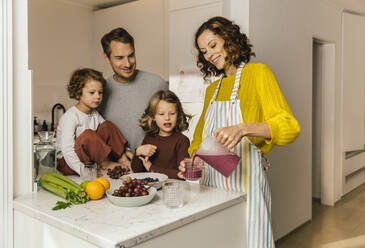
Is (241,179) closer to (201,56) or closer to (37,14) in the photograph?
(201,56)

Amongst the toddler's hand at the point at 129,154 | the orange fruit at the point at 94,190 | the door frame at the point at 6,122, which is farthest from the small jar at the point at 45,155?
the toddler's hand at the point at 129,154

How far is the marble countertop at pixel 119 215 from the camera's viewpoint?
41.8 inches

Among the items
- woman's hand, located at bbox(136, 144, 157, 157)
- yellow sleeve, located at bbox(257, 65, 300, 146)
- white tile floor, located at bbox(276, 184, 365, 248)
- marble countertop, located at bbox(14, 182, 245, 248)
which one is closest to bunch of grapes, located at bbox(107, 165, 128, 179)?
woman's hand, located at bbox(136, 144, 157, 157)

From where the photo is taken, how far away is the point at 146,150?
199cm

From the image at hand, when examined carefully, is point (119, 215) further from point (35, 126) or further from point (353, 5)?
point (353, 5)

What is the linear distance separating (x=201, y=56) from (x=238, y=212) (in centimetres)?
93

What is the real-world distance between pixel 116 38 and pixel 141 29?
0.64 feet

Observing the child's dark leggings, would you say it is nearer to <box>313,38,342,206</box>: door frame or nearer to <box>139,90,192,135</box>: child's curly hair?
<box>139,90,192,135</box>: child's curly hair

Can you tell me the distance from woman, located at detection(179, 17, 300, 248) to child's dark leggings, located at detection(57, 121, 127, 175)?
0.43m

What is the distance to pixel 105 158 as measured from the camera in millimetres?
1826

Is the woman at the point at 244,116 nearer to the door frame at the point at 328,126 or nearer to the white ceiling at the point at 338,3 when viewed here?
the white ceiling at the point at 338,3

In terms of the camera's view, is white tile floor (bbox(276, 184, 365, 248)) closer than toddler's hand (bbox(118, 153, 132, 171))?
No

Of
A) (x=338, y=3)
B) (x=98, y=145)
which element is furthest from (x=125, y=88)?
(x=338, y=3)

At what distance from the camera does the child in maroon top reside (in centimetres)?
199
